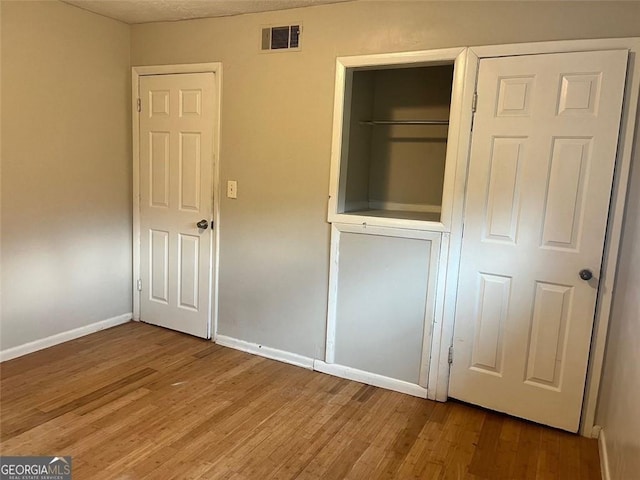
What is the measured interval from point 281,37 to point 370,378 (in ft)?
7.56

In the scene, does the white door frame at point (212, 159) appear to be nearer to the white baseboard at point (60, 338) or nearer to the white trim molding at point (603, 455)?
the white baseboard at point (60, 338)

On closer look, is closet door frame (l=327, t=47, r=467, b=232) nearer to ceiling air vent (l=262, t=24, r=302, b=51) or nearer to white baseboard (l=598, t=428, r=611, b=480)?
ceiling air vent (l=262, t=24, r=302, b=51)

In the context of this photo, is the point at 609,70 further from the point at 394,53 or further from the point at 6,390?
the point at 6,390

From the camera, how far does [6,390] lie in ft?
8.87

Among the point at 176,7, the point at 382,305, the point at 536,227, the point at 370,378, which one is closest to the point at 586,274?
the point at 536,227

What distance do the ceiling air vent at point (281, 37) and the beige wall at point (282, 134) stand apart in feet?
0.16

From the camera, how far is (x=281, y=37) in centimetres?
307

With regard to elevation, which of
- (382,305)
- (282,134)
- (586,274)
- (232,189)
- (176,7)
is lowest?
(382,305)

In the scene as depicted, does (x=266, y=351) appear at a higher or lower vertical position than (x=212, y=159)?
lower

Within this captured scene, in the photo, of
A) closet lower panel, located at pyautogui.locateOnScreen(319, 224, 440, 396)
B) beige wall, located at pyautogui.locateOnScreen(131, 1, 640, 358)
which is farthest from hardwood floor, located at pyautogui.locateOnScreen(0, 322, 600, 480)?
beige wall, located at pyautogui.locateOnScreen(131, 1, 640, 358)

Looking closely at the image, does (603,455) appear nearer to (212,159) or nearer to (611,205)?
(611,205)

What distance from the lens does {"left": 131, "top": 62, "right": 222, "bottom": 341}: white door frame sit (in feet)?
11.0

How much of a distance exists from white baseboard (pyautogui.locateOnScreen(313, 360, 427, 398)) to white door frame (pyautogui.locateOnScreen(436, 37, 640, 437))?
0.24 meters

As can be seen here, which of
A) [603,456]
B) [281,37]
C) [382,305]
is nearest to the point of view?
[603,456]
